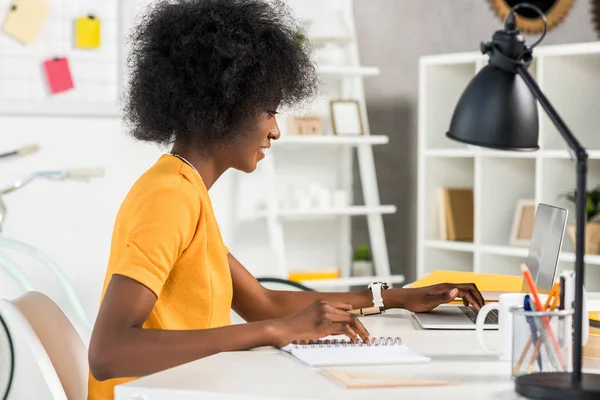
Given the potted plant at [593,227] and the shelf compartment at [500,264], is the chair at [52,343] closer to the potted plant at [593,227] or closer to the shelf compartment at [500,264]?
the potted plant at [593,227]

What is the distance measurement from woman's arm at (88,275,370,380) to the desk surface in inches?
1.2

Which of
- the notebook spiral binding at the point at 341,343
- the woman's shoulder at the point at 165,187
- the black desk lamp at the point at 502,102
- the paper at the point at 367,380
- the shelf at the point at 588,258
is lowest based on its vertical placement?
the shelf at the point at 588,258

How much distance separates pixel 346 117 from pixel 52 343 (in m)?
2.74

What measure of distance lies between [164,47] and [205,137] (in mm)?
191

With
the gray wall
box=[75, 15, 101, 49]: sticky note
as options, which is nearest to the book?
the gray wall

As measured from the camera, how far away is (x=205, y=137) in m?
1.83

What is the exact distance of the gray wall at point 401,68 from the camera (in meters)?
4.73

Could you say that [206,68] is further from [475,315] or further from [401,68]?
[401,68]

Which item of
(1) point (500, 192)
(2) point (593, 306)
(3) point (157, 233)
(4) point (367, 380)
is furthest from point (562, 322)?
(1) point (500, 192)

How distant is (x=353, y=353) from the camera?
1513mm

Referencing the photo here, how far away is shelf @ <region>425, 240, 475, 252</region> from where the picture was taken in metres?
4.21

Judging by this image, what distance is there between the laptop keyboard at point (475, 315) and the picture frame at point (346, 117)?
227 centimetres

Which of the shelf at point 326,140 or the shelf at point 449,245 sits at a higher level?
the shelf at point 326,140

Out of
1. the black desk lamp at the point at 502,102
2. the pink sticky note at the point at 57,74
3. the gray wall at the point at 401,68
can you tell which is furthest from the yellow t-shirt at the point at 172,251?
the gray wall at the point at 401,68
